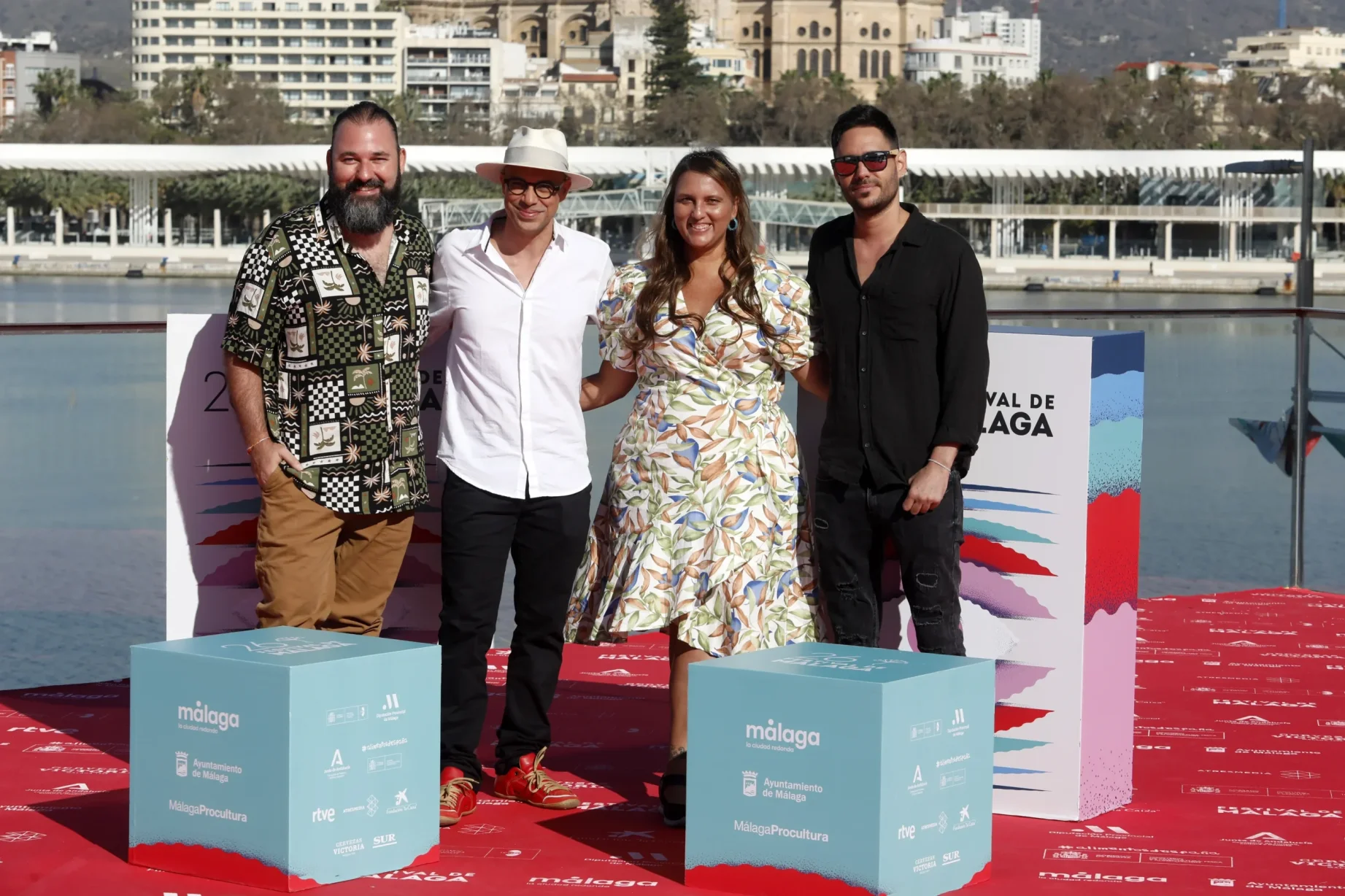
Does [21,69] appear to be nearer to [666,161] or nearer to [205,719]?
[666,161]

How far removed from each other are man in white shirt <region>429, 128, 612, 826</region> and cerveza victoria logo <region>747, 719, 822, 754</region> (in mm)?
581

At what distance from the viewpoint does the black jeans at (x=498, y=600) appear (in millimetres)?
2902

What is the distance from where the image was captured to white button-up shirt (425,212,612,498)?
285cm

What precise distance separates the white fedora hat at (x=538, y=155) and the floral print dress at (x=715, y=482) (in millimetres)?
212

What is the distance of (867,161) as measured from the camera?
2744mm

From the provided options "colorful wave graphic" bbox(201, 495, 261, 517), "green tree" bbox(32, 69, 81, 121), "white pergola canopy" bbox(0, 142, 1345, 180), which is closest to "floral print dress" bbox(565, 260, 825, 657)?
"colorful wave graphic" bbox(201, 495, 261, 517)

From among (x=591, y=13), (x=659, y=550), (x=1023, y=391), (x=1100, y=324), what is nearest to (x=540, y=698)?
(x=659, y=550)

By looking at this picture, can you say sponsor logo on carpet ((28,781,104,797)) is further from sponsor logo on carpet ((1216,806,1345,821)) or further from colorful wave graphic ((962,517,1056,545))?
sponsor logo on carpet ((1216,806,1345,821))

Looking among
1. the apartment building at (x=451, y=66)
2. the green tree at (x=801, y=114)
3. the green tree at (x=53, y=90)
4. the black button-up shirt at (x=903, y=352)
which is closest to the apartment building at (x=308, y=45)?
the apartment building at (x=451, y=66)

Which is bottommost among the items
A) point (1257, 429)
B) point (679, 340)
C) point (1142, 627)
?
point (1142, 627)

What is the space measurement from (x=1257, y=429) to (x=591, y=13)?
422 feet

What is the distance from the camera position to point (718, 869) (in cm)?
252

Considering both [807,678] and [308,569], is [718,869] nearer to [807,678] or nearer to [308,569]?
[807,678]

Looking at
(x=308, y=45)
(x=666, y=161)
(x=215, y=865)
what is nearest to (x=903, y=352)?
(x=215, y=865)
